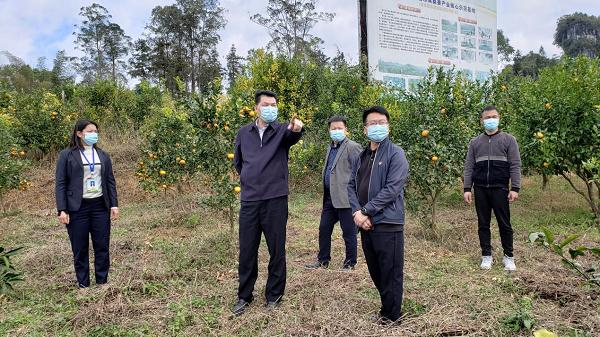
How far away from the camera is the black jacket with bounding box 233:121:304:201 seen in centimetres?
335

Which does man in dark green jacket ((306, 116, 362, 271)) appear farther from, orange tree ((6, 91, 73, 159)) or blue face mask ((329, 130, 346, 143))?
orange tree ((6, 91, 73, 159))

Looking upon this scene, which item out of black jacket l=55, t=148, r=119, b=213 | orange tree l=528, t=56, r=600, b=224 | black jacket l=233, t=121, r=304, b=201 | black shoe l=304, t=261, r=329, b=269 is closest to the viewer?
black jacket l=233, t=121, r=304, b=201

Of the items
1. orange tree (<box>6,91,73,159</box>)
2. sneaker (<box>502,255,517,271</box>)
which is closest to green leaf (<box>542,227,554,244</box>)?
sneaker (<box>502,255,517,271</box>)

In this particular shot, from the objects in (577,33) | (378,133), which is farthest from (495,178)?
(577,33)

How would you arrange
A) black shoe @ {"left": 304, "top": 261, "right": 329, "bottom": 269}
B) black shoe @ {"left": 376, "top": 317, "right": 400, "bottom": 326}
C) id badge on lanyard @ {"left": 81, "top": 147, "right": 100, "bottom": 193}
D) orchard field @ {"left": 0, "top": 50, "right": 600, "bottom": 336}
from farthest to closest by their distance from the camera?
black shoe @ {"left": 304, "top": 261, "right": 329, "bottom": 269}
id badge on lanyard @ {"left": 81, "top": 147, "right": 100, "bottom": 193}
orchard field @ {"left": 0, "top": 50, "right": 600, "bottom": 336}
black shoe @ {"left": 376, "top": 317, "right": 400, "bottom": 326}

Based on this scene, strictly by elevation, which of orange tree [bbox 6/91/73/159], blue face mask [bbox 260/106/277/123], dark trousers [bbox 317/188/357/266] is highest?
orange tree [bbox 6/91/73/159]

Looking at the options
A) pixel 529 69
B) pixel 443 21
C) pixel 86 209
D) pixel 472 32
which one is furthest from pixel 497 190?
pixel 529 69

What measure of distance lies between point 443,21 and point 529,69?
26.2 metres

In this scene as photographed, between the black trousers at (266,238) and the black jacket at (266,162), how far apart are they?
8cm

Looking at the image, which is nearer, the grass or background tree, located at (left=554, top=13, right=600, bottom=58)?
the grass

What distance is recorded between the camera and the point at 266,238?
3434 millimetres

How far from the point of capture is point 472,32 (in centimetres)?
1300

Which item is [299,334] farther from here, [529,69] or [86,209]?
[529,69]

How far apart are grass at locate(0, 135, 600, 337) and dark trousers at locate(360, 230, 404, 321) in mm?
163
